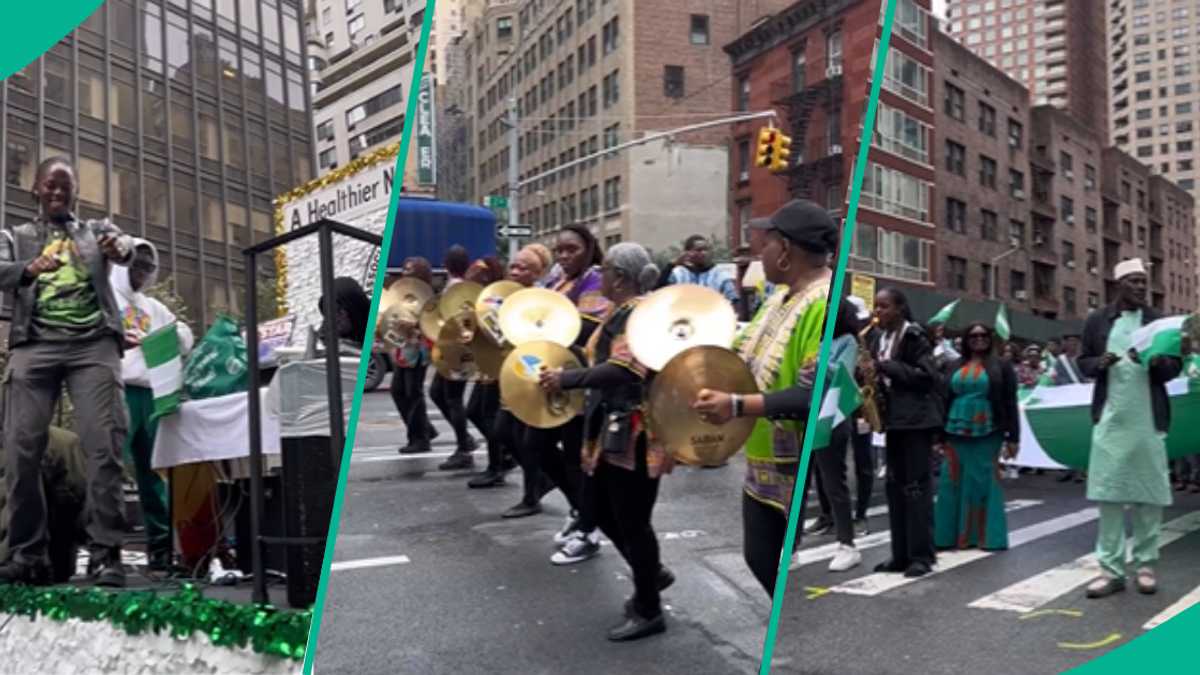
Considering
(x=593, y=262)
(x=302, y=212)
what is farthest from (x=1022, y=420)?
(x=302, y=212)

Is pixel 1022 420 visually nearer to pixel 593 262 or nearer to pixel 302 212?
pixel 593 262

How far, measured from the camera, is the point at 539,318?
162cm

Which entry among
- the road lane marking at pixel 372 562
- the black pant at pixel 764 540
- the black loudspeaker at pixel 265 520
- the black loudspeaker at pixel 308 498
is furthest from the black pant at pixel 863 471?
the black loudspeaker at pixel 265 520

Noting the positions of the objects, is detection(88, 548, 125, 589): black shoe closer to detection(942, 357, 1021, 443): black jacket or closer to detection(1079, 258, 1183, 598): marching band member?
detection(942, 357, 1021, 443): black jacket

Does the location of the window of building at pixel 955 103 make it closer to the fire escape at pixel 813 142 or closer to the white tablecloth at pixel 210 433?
the fire escape at pixel 813 142

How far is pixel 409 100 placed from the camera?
6.12 feet

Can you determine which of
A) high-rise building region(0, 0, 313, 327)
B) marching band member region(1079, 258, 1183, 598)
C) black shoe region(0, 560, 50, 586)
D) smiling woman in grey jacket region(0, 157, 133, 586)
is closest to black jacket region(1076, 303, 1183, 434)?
marching band member region(1079, 258, 1183, 598)

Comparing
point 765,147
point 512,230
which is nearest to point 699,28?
point 765,147

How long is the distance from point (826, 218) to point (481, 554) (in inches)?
28.7

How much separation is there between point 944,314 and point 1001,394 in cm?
22

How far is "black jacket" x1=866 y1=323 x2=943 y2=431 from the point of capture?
5.73ft

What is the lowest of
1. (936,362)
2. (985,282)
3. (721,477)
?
(721,477)

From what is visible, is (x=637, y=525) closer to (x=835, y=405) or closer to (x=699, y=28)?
(x=835, y=405)

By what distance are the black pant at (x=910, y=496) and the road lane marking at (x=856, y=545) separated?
3 centimetres
